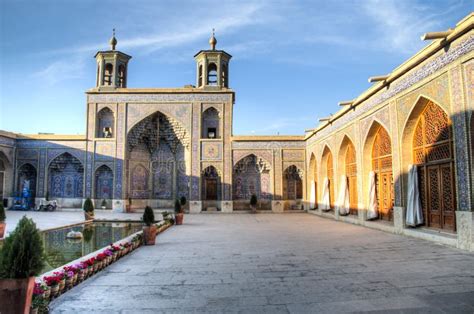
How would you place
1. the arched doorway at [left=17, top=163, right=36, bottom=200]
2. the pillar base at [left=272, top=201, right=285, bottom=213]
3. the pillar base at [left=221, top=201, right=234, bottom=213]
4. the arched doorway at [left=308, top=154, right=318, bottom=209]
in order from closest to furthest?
the arched doorway at [left=308, top=154, right=318, bottom=209] < the pillar base at [left=221, top=201, right=234, bottom=213] < the pillar base at [left=272, top=201, right=285, bottom=213] < the arched doorway at [left=17, top=163, right=36, bottom=200]

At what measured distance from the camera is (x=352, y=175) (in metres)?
11.8

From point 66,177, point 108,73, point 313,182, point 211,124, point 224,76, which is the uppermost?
point 108,73

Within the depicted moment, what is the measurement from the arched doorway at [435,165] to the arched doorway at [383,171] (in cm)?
127

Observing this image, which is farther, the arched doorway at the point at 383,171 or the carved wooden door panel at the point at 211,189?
the carved wooden door panel at the point at 211,189

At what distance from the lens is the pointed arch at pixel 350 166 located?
456 inches

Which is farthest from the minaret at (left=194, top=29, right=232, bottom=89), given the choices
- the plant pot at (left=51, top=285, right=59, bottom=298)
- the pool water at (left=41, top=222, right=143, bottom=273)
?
the plant pot at (left=51, top=285, right=59, bottom=298)

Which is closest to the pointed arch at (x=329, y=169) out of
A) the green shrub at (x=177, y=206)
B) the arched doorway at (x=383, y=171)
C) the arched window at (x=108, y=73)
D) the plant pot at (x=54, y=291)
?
the arched doorway at (x=383, y=171)

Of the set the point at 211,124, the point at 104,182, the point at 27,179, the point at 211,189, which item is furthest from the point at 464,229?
the point at 27,179

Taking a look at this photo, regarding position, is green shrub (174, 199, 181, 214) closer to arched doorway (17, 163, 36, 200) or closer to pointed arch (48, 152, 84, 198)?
pointed arch (48, 152, 84, 198)

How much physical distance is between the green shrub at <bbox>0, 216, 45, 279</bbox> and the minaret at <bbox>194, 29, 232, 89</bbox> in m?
15.0

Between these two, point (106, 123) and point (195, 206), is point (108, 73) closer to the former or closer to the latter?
point (106, 123)

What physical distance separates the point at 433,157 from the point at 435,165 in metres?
0.19

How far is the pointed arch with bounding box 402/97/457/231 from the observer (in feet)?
22.4

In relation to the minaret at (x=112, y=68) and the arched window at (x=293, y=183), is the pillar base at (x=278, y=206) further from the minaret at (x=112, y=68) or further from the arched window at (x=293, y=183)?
the minaret at (x=112, y=68)
